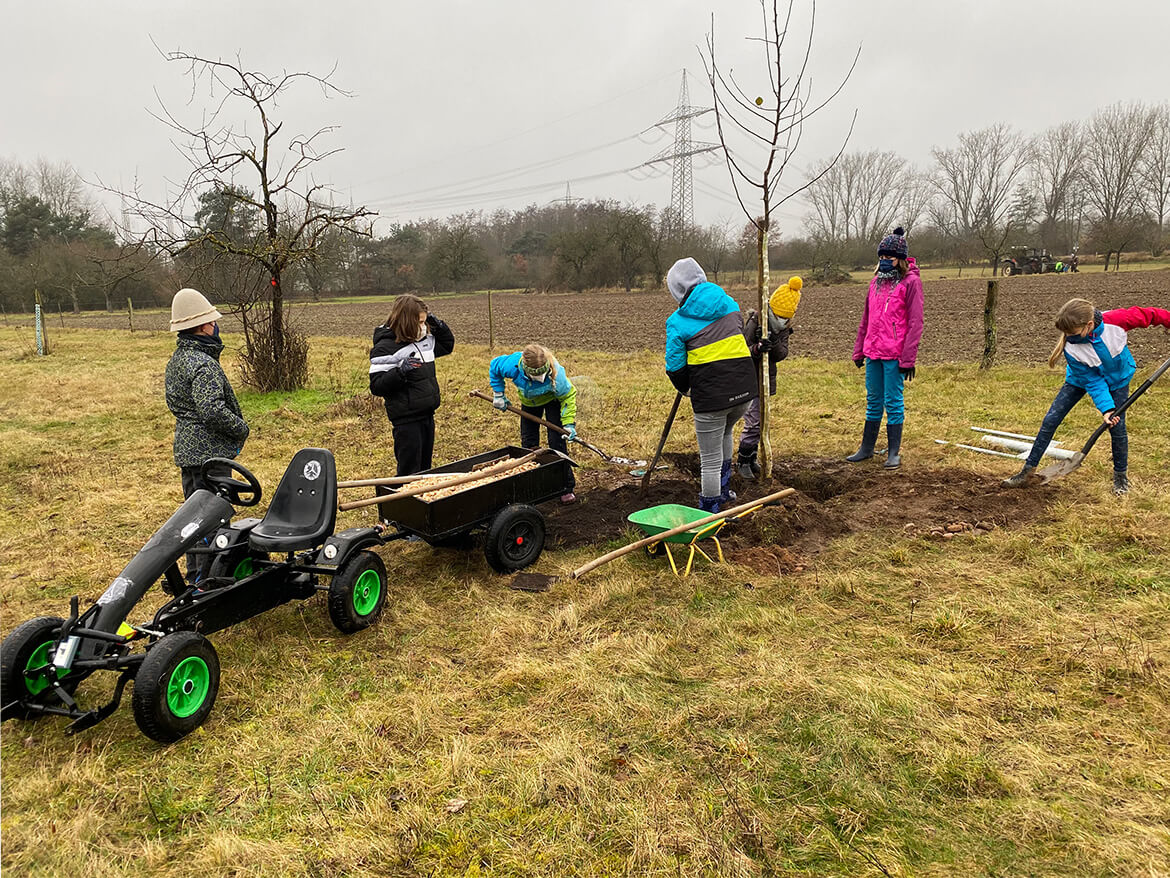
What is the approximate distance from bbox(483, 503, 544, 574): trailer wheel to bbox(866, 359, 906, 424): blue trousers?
140 inches

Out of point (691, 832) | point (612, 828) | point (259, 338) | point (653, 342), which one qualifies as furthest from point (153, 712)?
point (653, 342)

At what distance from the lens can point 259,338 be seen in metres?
11.3

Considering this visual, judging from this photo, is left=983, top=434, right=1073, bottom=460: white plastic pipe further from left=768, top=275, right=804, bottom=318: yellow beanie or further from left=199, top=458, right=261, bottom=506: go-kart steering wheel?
left=199, top=458, right=261, bottom=506: go-kart steering wheel

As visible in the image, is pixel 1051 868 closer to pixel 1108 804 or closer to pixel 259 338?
pixel 1108 804

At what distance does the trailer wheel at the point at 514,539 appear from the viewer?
4.50 metres

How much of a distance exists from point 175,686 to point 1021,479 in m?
6.19

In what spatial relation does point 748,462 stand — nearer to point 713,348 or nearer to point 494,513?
point 713,348

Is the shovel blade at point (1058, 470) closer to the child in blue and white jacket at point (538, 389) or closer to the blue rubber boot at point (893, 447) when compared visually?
the blue rubber boot at point (893, 447)

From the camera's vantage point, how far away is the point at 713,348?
15.4 ft

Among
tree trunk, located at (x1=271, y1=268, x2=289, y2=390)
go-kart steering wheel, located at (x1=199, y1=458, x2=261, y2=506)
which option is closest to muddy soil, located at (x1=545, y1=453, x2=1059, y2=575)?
Answer: go-kart steering wheel, located at (x1=199, y1=458, x2=261, y2=506)

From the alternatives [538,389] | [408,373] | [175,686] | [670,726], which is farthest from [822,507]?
[175,686]

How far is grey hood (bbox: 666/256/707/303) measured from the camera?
4738 mm

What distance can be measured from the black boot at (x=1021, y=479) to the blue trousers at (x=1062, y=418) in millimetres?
59

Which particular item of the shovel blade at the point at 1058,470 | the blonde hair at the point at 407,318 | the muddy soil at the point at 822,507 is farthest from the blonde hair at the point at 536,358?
the shovel blade at the point at 1058,470
